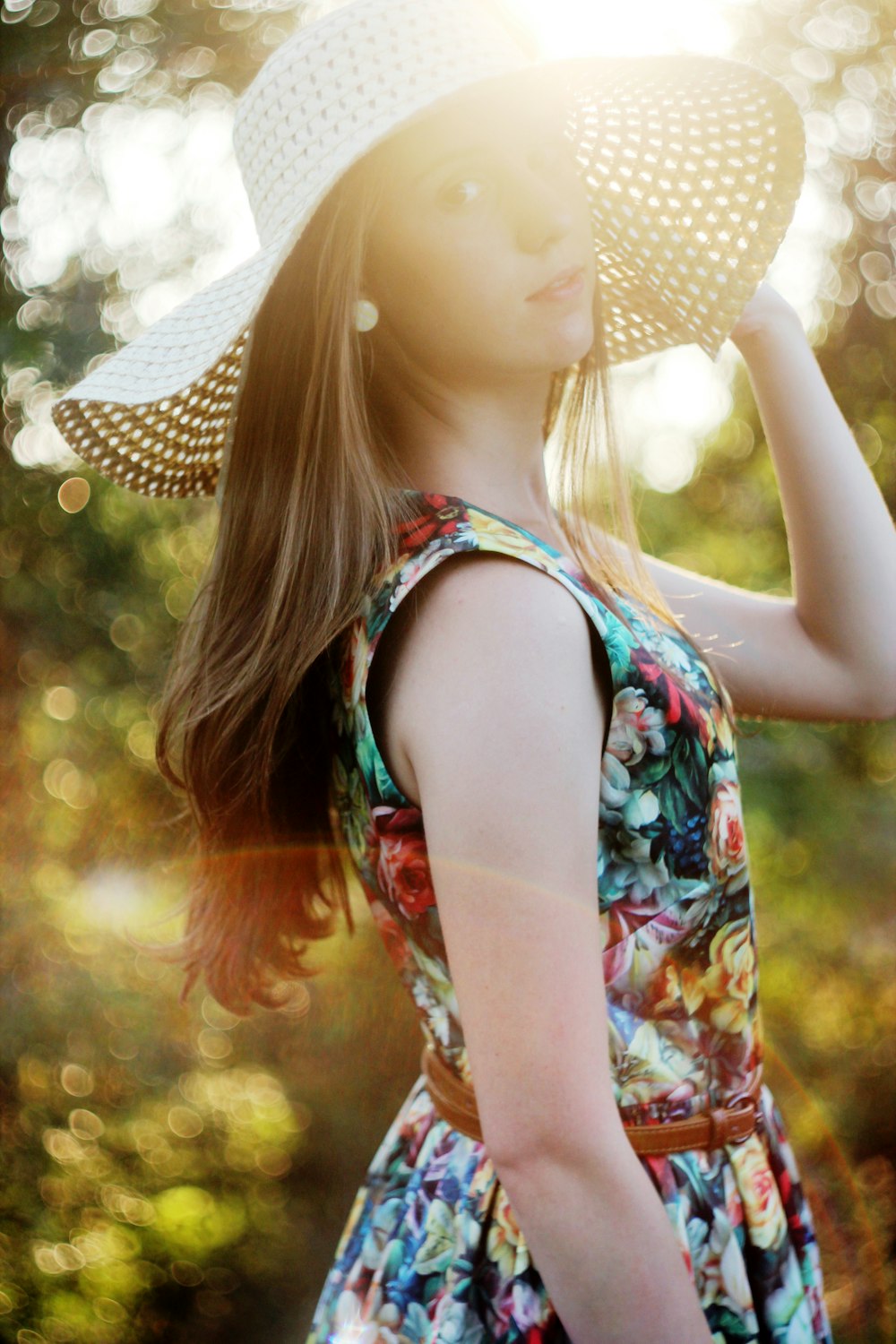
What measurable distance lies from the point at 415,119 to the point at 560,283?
0.89ft

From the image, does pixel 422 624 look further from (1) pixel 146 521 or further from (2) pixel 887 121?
(2) pixel 887 121

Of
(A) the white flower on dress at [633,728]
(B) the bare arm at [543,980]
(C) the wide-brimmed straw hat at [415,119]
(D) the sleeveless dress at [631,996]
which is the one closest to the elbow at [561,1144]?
(B) the bare arm at [543,980]

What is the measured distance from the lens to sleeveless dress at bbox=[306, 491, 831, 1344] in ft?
3.60

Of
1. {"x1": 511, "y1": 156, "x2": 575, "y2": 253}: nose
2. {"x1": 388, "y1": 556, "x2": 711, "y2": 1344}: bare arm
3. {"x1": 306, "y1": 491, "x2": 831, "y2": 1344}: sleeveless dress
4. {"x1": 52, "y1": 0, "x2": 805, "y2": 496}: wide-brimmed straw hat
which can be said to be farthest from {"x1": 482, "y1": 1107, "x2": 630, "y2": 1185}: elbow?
{"x1": 511, "y1": 156, "x2": 575, "y2": 253}: nose

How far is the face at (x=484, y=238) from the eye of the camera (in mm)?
1222


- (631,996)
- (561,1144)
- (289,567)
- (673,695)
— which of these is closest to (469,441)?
(289,567)

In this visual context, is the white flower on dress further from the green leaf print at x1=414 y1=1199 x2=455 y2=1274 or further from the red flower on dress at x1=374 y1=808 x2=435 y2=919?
the green leaf print at x1=414 y1=1199 x2=455 y2=1274

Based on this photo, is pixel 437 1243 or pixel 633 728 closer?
pixel 633 728

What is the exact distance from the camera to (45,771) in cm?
327

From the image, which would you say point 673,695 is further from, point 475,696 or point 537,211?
point 537,211

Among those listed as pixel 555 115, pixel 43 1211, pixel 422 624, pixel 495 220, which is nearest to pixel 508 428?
pixel 495 220

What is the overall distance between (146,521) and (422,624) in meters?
2.33

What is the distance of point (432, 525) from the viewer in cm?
113

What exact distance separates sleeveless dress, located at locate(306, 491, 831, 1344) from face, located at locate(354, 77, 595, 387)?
9.6 inches
